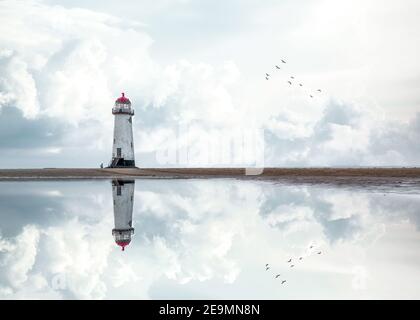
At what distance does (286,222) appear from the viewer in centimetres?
2189

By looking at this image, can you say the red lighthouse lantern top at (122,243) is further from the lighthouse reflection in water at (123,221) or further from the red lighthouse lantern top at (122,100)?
the red lighthouse lantern top at (122,100)

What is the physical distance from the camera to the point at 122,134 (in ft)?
222

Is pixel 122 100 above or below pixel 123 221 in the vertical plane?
above

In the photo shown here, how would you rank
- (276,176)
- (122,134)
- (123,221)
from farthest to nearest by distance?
1. (276,176)
2. (122,134)
3. (123,221)

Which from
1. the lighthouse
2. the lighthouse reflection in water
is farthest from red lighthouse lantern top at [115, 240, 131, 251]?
the lighthouse

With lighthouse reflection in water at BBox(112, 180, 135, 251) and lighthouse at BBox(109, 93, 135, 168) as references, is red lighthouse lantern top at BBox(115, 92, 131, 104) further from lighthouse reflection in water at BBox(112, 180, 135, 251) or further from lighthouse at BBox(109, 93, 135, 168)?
lighthouse reflection in water at BBox(112, 180, 135, 251)

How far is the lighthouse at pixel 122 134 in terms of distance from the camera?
6750cm

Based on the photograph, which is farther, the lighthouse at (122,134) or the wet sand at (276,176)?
the lighthouse at (122,134)

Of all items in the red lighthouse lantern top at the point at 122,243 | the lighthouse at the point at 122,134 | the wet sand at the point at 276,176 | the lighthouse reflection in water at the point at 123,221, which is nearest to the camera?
the red lighthouse lantern top at the point at 122,243

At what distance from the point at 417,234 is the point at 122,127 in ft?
182

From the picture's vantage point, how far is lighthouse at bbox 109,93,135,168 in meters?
67.5

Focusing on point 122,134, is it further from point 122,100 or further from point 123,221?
point 123,221

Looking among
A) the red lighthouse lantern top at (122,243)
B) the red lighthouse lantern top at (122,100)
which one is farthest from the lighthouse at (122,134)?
the red lighthouse lantern top at (122,243)

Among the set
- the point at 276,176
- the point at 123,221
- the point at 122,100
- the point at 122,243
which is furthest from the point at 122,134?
the point at 122,243
